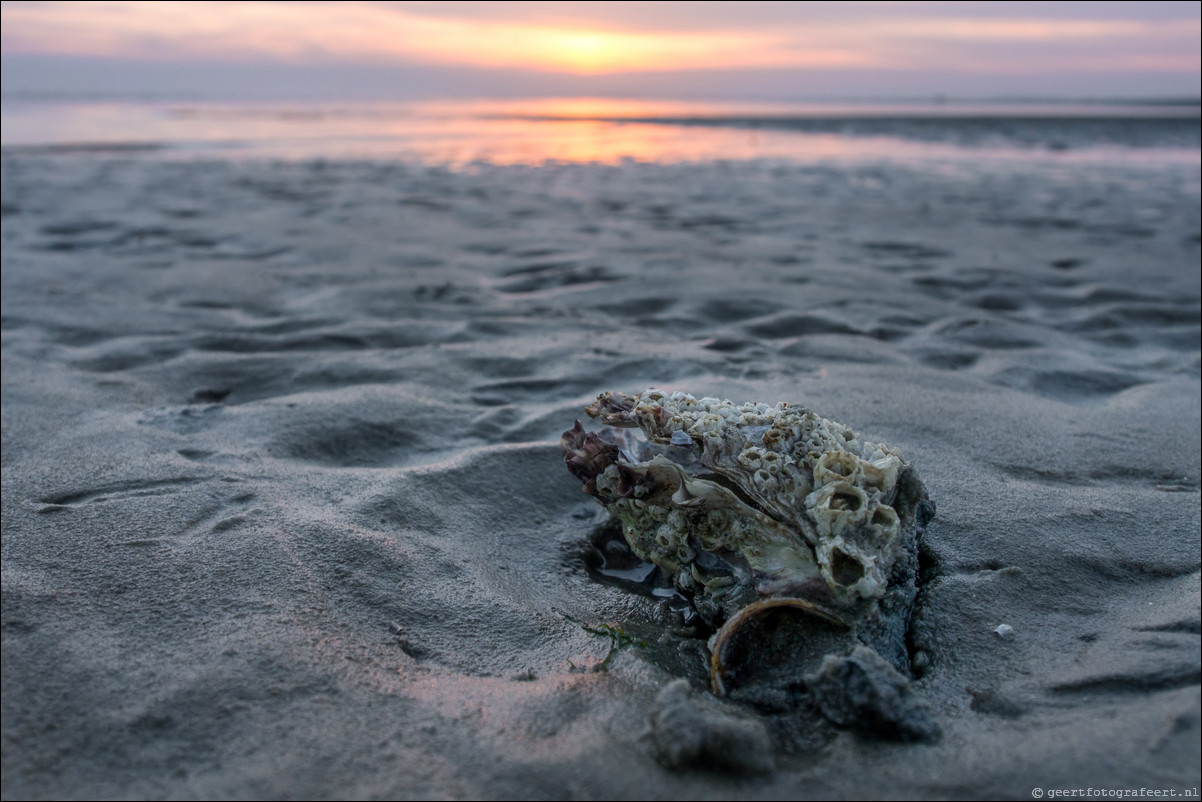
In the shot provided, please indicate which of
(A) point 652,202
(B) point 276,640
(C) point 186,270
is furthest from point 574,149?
(B) point 276,640

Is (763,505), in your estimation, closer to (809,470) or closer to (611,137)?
(809,470)

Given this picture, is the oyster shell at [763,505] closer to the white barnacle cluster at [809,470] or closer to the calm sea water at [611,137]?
the white barnacle cluster at [809,470]

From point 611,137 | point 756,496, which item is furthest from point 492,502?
point 611,137

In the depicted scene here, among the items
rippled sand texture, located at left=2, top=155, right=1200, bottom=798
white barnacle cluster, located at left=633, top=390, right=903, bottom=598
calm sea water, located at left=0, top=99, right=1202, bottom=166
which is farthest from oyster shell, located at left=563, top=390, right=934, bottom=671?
calm sea water, located at left=0, top=99, right=1202, bottom=166

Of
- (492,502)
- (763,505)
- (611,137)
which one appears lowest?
(492,502)

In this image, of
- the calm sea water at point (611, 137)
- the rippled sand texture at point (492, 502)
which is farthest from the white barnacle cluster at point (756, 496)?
the calm sea water at point (611, 137)

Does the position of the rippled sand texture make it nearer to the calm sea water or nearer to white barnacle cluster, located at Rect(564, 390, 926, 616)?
white barnacle cluster, located at Rect(564, 390, 926, 616)

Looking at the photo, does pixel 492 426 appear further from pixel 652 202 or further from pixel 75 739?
pixel 652 202
